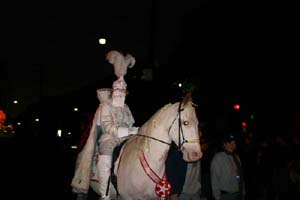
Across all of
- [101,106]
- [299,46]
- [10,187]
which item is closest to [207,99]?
[299,46]

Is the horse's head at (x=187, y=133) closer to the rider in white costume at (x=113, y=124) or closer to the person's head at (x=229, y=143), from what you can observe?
the rider in white costume at (x=113, y=124)

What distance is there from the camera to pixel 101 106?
31.8 ft

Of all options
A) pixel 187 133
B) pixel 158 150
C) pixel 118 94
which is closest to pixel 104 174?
pixel 158 150

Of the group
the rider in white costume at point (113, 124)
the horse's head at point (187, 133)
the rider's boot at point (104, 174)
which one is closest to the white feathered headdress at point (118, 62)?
the rider in white costume at point (113, 124)

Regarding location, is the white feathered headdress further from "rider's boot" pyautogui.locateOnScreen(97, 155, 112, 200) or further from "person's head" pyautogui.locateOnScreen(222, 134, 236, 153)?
"person's head" pyautogui.locateOnScreen(222, 134, 236, 153)

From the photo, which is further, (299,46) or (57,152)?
(57,152)

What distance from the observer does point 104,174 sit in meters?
9.14

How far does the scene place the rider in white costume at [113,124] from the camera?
30.1 ft

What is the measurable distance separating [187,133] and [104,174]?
1763 millimetres

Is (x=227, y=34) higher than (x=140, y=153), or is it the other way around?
(x=227, y=34)

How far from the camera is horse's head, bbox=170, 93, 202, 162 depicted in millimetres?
8047

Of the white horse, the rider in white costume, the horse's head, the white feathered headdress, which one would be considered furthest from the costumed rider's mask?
the horse's head

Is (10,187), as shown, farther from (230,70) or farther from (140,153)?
(230,70)

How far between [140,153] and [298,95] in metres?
17.3
